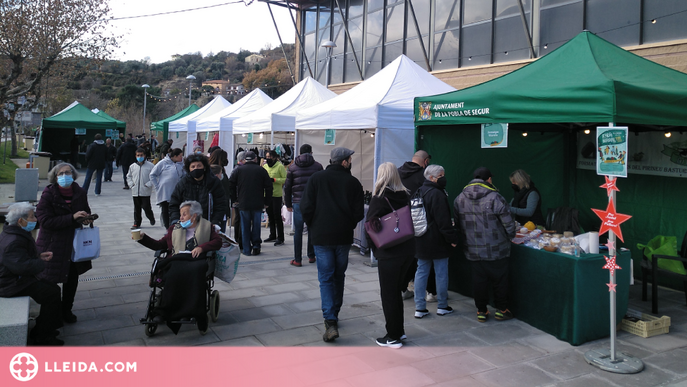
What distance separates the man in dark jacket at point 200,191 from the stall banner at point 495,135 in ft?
10.1

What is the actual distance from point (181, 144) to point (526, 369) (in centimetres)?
2144

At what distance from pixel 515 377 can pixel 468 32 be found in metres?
11.1

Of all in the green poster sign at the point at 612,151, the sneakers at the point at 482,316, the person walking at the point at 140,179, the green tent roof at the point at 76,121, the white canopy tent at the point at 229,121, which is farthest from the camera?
the green tent roof at the point at 76,121

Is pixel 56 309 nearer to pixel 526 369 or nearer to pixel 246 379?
pixel 246 379

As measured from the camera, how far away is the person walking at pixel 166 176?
855cm

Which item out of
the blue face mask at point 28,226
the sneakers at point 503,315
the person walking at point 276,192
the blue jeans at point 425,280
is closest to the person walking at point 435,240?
the blue jeans at point 425,280

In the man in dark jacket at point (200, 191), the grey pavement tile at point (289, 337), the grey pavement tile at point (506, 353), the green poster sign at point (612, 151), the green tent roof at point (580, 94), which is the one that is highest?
the green tent roof at point (580, 94)

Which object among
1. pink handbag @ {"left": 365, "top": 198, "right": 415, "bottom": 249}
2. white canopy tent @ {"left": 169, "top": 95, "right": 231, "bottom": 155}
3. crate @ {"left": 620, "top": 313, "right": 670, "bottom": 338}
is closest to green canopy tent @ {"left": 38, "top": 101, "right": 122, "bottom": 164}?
white canopy tent @ {"left": 169, "top": 95, "right": 231, "bottom": 155}

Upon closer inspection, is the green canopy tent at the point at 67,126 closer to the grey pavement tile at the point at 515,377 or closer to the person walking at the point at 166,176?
the person walking at the point at 166,176

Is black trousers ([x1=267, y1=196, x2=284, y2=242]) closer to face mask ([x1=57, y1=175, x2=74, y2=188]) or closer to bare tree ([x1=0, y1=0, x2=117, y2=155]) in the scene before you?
face mask ([x1=57, y1=175, x2=74, y2=188])

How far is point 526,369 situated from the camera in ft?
13.4

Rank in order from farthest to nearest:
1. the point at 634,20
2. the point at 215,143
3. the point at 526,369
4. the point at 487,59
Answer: the point at 215,143 → the point at 487,59 → the point at 634,20 → the point at 526,369

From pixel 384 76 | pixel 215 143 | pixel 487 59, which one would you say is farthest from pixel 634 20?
pixel 215 143

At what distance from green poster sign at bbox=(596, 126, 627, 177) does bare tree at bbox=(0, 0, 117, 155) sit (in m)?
16.7
